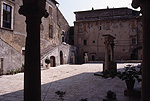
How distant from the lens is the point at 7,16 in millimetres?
14141

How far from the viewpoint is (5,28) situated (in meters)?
13.4

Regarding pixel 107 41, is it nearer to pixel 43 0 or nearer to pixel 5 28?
pixel 43 0

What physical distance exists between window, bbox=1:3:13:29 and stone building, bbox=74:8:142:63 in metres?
15.2

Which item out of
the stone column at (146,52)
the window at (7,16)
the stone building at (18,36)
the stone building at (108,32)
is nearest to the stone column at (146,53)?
the stone column at (146,52)

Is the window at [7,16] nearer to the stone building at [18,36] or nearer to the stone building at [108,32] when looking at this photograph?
the stone building at [18,36]

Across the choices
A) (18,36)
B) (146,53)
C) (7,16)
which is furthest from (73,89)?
(7,16)

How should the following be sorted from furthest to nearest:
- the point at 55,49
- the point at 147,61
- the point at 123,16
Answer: the point at 123,16
the point at 55,49
the point at 147,61

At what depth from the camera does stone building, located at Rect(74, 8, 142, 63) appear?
85.5 ft

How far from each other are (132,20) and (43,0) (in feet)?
87.7

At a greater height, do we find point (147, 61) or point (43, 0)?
point (43, 0)

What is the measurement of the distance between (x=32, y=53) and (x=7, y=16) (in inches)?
538

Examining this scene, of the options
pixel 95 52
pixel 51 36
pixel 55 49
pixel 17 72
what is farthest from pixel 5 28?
pixel 95 52

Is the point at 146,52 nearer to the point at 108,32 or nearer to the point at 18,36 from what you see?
the point at 18,36

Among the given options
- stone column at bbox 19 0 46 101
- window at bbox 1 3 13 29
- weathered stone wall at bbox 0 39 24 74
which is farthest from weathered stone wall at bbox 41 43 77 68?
stone column at bbox 19 0 46 101
